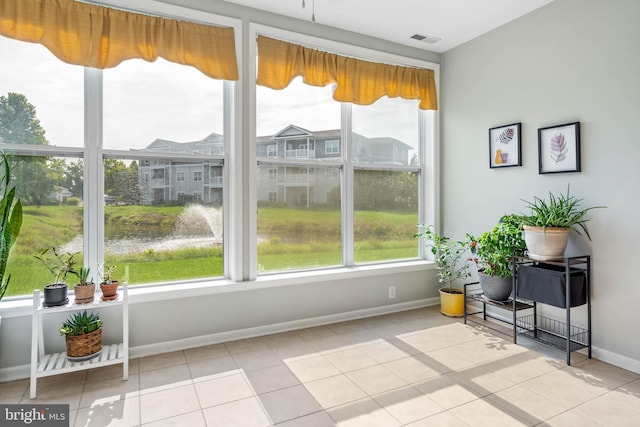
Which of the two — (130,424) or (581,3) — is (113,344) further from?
(581,3)

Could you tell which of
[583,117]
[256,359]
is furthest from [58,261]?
[583,117]

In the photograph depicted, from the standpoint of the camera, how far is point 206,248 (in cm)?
313

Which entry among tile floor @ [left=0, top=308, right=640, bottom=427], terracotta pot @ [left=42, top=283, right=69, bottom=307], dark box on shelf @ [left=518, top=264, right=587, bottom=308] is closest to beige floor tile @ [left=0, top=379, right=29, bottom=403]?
tile floor @ [left=0, top=308, right=640, bottom=427]

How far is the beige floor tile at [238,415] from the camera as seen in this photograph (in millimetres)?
1962

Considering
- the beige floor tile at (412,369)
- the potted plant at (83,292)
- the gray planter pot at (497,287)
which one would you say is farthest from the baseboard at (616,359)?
the potted plant at (83,292)

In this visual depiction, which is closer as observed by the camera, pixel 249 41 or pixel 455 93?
pixel 249 41

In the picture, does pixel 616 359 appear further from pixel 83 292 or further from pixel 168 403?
pixel 83 292

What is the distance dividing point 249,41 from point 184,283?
208 cm

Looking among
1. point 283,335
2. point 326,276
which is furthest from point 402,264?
point 283,335

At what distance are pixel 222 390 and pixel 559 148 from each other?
120 inches

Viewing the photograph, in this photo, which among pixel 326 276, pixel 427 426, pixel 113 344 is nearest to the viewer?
pixel 427 426

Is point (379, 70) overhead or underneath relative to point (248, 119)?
overhead

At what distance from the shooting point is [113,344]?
8.80 ft

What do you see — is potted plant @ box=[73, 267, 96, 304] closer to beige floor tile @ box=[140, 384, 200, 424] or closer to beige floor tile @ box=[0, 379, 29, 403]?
beige floor tile @ box=[0, 379, 29, 403]
